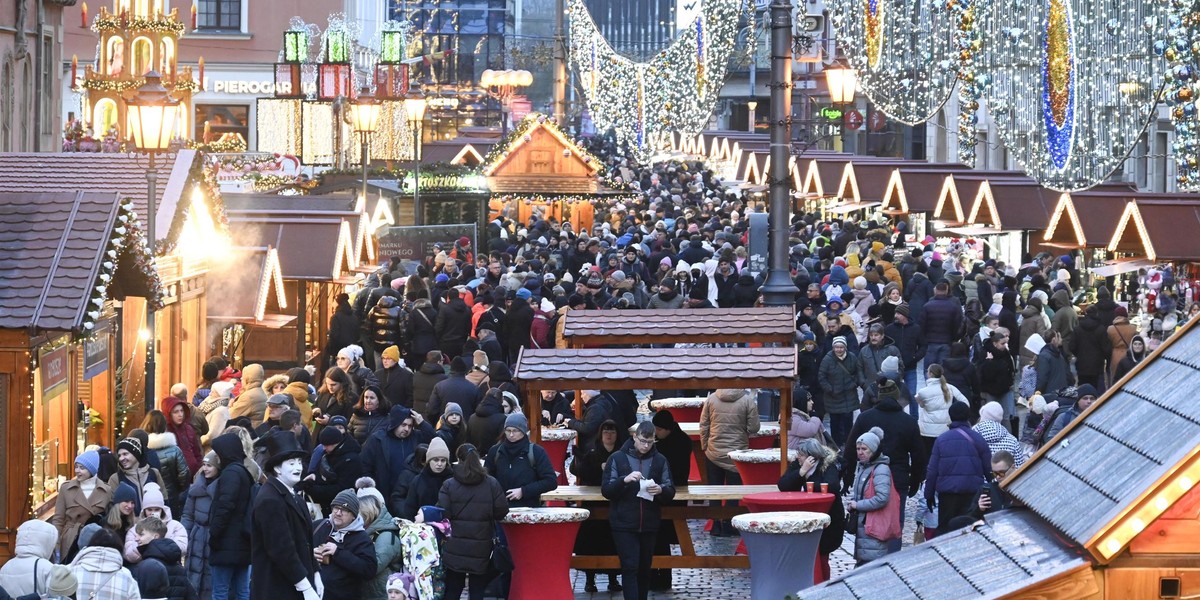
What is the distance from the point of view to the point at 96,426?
14.7 meters

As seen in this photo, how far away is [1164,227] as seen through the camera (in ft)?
68.3

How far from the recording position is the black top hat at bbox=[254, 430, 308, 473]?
978 centimetres

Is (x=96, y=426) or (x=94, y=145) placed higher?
(x=94, y=145)

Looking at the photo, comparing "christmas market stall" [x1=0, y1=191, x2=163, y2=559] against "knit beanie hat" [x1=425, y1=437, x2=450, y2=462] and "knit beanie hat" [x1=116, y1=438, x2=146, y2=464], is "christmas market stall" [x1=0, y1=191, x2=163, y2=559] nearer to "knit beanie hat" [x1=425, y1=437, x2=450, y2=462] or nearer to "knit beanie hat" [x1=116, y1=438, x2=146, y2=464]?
"knit beanie hat" [x1=116, y1=438, x2=146, y2=464]

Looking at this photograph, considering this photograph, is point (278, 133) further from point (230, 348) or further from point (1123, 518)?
point (1123, 518)

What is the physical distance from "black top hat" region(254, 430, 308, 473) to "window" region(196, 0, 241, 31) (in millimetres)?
45807

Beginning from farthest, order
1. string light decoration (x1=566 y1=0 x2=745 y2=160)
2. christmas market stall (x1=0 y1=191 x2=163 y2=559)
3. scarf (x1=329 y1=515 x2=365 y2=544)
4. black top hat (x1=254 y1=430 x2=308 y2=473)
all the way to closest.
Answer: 1. string light decoration (x1=566 y1=0 x2=745 y2=160)
2. christmas market stall (x1=0 y1=191 x2=163 y2=559)
3. scarf (x1=329 y1=515 x2=365 y2=544)
4. black top hat (x1=254 y1=430 x2=308 y2=473)

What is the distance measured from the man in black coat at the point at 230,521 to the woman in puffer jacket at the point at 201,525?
4.1 inches

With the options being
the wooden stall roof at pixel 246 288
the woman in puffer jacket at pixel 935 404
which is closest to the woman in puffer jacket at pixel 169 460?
the woman in puffer jacket at pixel 935 404

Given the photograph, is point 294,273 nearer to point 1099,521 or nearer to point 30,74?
point 30,74

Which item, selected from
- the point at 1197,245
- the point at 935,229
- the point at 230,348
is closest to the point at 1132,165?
the point at 935,229

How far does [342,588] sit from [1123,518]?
19.7ft

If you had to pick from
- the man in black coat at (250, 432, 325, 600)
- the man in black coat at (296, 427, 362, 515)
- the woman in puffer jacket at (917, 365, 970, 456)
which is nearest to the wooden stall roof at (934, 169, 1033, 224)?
the woman in puffer jacket at (917, 365, 970, 456)

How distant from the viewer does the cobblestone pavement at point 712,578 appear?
12.8 metres
